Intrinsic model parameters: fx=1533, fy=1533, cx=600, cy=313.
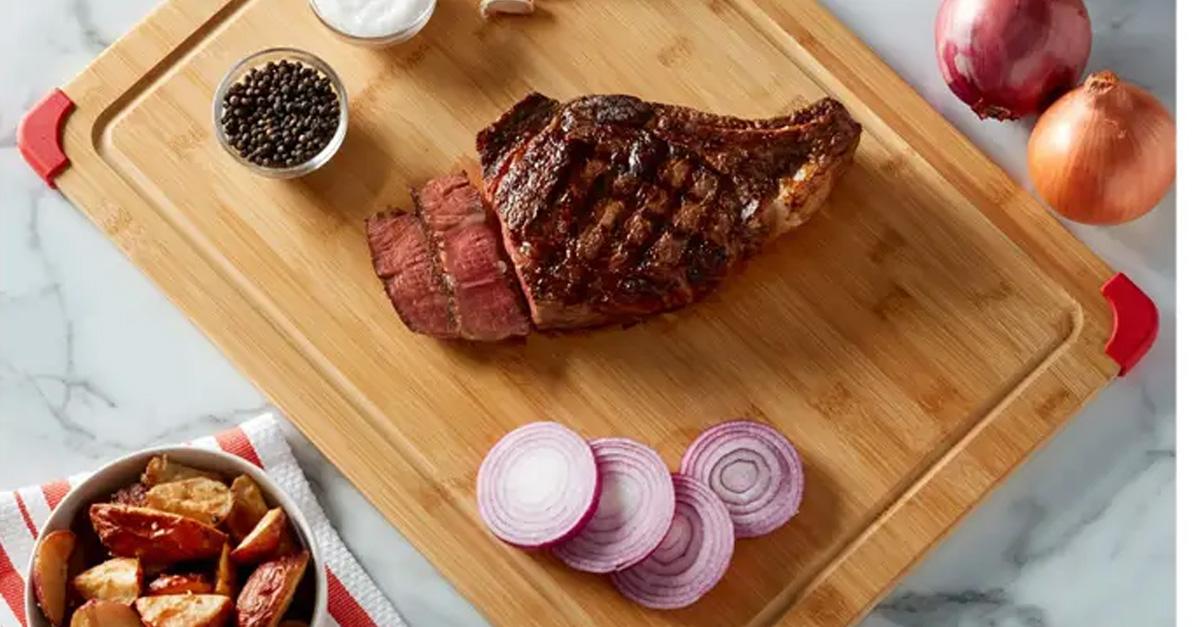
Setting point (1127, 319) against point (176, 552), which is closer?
point (176, 552)

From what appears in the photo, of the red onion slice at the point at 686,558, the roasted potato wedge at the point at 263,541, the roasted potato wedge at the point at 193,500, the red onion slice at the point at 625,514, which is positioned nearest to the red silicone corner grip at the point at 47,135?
the roasted potato wedge at the point at 193,500

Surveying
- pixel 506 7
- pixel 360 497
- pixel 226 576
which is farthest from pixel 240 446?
pixel 506 7

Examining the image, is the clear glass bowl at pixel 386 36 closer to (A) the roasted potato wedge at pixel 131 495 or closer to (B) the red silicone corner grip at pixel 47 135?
(B) the red silicone corner grip at pixel 47 135

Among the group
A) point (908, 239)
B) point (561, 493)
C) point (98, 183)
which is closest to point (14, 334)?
point (98, 183)

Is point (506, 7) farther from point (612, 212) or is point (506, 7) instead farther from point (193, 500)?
point (193, 500)

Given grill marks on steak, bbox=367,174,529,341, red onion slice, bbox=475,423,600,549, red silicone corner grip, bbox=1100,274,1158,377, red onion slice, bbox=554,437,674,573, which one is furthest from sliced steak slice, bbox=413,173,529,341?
red silicone corner grip, bbox=1100,274,1158,377

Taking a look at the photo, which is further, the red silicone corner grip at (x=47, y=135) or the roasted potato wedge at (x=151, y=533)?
the red silicone corner grip at (x=47, y=135)

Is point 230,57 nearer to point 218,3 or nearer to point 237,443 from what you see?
point 218,3

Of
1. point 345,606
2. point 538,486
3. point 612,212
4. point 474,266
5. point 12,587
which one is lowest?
point 12,587
